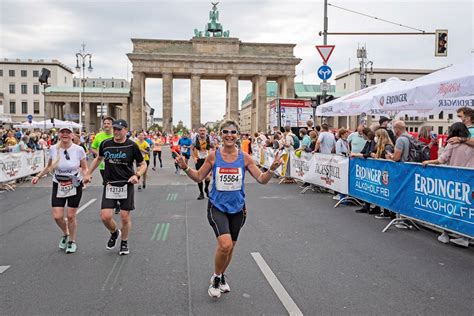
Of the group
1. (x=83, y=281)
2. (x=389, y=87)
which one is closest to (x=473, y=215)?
(x=83, y=281)

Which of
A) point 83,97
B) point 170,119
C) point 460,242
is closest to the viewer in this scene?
point 460,242

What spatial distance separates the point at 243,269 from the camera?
5.50m

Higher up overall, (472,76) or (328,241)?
(472,76)

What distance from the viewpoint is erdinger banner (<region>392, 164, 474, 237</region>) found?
6.39m

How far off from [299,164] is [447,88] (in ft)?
21.9

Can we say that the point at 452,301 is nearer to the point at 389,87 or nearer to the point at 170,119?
the point at 389,87

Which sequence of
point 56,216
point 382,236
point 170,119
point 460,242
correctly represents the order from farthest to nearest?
point 170,119 → point 382,236 → point 460,242 → point 56,216

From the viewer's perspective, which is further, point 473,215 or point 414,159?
point 414,159

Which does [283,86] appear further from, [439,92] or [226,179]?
[226,179]

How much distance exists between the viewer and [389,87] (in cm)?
1256

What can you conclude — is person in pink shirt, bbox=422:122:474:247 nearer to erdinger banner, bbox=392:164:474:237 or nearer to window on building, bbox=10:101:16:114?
→ erdinger banner, bbox=392:164:474:237

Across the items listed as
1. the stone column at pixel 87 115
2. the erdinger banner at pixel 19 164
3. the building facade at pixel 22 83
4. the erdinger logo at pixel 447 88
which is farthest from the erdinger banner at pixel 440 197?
the building facade at pixel 22 83


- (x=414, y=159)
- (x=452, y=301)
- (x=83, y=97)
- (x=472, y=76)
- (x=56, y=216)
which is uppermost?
(x=83, y=97)

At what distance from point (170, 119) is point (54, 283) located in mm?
67181
